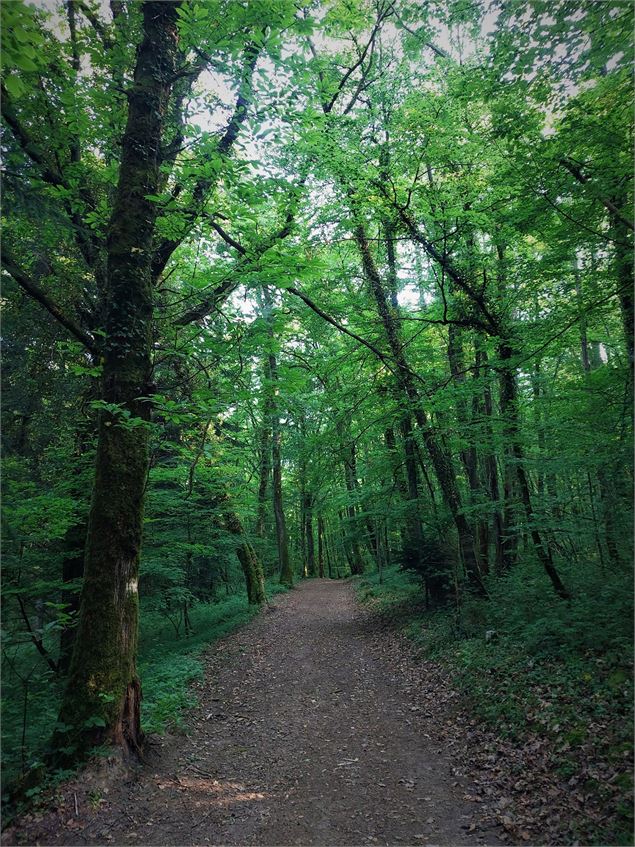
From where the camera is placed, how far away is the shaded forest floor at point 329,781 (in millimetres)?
3725

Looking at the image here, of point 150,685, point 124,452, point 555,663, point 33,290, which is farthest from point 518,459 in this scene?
point 33,290

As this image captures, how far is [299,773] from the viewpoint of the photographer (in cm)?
489

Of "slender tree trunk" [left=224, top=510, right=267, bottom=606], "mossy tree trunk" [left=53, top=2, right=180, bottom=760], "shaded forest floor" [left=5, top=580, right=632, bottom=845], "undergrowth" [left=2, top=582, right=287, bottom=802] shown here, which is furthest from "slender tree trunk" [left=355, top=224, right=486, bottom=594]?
"slender tree trunk" [left=224, top=510, right=267, bottom=606]

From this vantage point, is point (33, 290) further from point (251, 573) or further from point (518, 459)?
point (251, 573)

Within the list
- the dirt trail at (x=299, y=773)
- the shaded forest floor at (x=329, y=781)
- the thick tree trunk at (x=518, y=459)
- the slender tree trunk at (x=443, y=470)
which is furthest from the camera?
the slender tree trunk at (x=443, y=470)

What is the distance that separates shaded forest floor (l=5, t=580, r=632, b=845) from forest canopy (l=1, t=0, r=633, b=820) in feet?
1.91

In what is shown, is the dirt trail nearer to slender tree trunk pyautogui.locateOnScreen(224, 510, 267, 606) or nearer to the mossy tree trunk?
the mossy tree trunk

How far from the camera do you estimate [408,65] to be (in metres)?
9.84

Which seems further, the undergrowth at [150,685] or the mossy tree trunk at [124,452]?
the mossy tree trunk at [124,452]

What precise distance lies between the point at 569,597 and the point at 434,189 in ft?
24.6

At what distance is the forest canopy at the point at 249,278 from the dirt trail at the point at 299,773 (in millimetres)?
705

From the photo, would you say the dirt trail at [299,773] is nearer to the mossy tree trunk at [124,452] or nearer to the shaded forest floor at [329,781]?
the shaded forest floor at [329,781]

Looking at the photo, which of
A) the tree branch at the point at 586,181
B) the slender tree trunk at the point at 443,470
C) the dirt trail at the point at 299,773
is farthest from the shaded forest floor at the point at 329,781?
the tree branch at the point at 586,181

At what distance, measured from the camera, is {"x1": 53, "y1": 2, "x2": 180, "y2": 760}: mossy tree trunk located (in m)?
4.43
